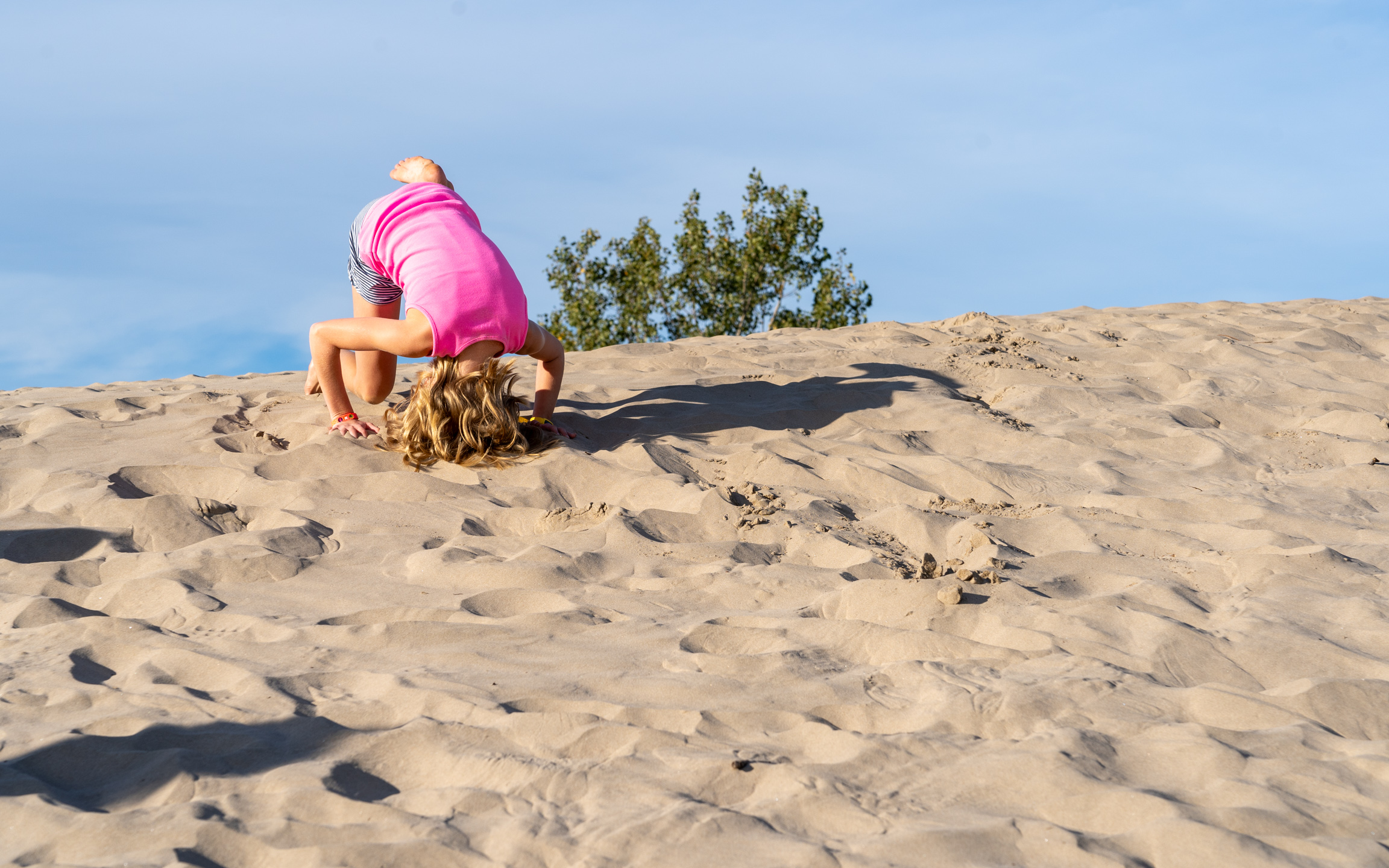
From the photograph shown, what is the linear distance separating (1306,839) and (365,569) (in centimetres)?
247

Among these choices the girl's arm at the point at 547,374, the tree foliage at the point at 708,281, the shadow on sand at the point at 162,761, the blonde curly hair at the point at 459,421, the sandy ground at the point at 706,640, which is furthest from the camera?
the tree foliage at the point at 708,281

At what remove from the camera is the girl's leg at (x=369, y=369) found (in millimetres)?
4492

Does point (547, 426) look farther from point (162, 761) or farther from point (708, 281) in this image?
point (708, 281)

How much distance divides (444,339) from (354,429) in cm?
59

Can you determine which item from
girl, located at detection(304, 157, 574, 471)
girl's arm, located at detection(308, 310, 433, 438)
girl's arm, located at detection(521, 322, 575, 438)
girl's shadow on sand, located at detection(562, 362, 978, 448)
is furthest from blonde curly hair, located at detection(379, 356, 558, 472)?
girl's shadow on sand, located at detection(562, 362, 978, 448)

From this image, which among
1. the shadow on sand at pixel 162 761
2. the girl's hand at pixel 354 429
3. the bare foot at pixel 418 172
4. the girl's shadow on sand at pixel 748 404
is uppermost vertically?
the bare foot at pixel 418 172

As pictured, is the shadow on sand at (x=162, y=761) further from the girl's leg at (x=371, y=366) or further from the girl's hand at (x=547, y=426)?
the girl's leg at (x=371, y=366)

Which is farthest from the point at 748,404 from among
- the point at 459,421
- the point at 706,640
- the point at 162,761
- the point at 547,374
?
the point at 162,761

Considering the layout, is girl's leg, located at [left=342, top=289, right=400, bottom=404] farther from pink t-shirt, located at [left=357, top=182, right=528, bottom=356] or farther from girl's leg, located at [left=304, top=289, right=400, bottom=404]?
pink t-shirt, located at [left=357, top=182, right=528, bottom=356]

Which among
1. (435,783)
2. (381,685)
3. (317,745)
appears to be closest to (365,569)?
(381,685)

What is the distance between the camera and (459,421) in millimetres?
3918

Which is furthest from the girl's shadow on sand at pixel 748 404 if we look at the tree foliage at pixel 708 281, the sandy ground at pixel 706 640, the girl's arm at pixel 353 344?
the tree foliage at pixel 708 281

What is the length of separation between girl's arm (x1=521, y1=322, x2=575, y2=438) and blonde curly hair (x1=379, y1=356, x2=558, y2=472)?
28cm

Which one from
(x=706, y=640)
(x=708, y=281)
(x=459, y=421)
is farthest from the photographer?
(x=708, y=281)
